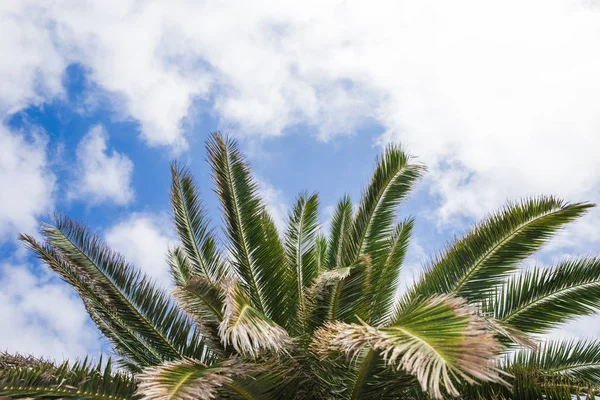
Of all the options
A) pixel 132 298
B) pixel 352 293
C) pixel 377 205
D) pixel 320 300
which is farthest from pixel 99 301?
pixel 377 205

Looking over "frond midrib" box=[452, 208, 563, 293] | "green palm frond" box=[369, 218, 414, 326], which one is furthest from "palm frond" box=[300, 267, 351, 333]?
"frond midrib" box=[452, 208, 563, 293]

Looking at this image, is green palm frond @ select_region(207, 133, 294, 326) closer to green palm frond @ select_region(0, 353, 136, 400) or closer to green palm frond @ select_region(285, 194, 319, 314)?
green palm frond @ select_region(285, 194, 319, 314)

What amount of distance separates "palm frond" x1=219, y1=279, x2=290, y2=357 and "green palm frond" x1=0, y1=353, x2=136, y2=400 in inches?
52.1

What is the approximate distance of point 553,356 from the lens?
7848 millimetres

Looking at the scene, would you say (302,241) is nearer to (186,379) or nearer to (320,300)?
(320,300)

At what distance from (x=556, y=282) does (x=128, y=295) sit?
5.52m

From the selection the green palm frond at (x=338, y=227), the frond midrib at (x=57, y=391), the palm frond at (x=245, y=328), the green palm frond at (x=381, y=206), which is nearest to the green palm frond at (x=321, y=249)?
the green palm frond at (x=338, y=227)

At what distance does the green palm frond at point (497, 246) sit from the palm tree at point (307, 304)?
17mm

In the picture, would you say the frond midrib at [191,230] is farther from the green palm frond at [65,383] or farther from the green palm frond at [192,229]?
the green palm frond at [65,383]

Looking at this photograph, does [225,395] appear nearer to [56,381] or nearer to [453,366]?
[56,381]

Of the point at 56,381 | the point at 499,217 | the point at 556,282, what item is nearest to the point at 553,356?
the point at 556,282

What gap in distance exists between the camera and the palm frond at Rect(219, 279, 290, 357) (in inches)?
189

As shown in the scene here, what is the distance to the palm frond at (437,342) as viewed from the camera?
12.4 ft

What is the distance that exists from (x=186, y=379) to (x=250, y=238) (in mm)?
3332
